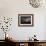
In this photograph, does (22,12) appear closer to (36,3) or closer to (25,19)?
(25,19)

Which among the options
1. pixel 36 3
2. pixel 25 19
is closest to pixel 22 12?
pixel 25 19

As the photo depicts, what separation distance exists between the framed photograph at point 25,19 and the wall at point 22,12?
0.11m

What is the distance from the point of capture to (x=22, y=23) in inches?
179

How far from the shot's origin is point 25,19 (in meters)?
4.56

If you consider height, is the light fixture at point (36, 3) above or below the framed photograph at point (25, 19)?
above

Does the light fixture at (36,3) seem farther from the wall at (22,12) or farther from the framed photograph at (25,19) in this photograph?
the framed photograph at (25,19)

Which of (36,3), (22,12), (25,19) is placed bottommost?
(25,19)

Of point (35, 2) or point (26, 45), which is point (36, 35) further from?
point (35, 2)

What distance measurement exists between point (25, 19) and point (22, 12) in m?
0.27

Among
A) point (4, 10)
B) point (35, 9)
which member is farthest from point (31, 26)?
point (4, 10)

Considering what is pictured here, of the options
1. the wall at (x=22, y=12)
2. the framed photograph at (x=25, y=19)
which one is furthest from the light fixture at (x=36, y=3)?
the framed photograph at (x=25, y=19)

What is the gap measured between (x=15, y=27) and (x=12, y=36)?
332mm

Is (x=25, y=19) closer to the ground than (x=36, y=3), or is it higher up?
closer to the ground

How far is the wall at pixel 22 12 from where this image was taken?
14.7ft
